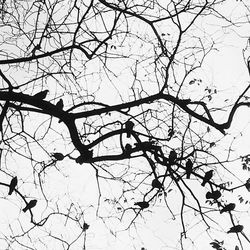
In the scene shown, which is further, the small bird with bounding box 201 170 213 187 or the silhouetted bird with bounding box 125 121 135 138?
the silhouetted bird with bounding box 125 121 135 138

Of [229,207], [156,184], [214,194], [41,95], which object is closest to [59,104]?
[41,95]

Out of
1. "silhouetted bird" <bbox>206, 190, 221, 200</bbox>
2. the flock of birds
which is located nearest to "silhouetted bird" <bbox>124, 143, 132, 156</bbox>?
the flock of birds

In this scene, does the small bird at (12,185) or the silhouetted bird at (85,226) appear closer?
the small bird at (12,185)

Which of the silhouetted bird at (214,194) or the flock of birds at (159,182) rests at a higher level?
the flock of birds at (159,182)

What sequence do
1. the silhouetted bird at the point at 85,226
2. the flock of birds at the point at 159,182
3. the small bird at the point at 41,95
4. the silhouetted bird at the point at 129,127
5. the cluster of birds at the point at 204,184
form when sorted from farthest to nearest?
the silhouetted bird at the point at 85,226 → the silhouetted bird at the point at 129,127 → the small bird at the point at 41,95 → the flock of birds at the point at 159,182 → the cluster of birds at the point at 204,184

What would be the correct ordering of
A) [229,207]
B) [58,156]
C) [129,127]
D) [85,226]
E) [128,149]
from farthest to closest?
[85,226] < [58,156] < [129,127] < [128,149] < [229,207]

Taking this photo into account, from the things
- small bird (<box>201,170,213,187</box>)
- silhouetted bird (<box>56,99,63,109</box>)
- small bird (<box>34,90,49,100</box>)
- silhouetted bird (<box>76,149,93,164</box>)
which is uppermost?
small bird (<box>34,90,49,100</box>)

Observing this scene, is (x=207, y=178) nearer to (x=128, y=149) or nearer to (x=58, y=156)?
(x=128, y=149)

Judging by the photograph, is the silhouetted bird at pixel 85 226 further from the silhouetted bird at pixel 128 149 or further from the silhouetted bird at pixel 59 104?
the silhouetted bird at pixel 59 104

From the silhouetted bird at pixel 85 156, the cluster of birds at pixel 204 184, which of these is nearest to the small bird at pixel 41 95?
the silhouetted bird at pixel 85 156

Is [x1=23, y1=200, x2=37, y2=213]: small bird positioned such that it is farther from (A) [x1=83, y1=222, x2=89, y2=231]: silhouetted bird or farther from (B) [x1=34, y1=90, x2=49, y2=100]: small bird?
(B) [x1=34, y1=90, x2=49, y2=100]: small bird

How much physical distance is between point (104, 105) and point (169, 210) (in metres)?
1.26

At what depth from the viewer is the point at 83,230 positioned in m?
4.85

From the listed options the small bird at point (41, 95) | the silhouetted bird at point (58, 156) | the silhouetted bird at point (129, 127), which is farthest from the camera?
the silhouetted bird at point (58, 156)
